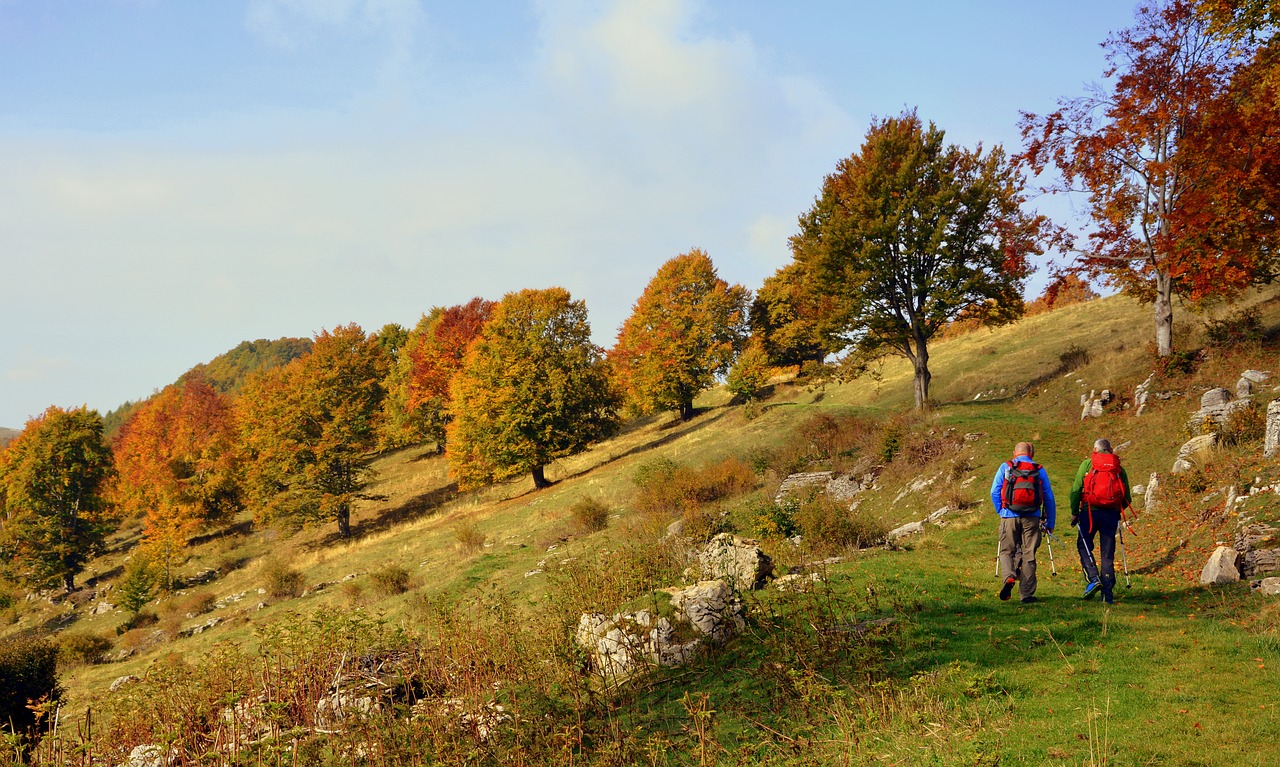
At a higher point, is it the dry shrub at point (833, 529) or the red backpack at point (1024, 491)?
the red backpack at point (1024, 491)

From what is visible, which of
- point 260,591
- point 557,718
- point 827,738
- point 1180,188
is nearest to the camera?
point 827,738

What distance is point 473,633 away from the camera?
1059cm

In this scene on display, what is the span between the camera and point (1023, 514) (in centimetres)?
1093

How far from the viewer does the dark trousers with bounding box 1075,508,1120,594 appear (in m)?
10.9

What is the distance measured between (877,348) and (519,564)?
18.4m

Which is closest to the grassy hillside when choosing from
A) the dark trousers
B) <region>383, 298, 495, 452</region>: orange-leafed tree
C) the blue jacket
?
the dark trousers

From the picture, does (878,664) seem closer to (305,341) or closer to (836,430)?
(836,430)

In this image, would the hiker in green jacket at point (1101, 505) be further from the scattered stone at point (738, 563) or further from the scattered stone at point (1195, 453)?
the scattered stone at point (1195, 453)

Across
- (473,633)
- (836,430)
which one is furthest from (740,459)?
(473,633)

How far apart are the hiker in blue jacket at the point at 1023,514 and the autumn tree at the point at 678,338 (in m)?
45.2

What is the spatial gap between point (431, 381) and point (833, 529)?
53436 mm

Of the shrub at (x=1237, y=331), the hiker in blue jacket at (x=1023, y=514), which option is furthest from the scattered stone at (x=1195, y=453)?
the shrub at (x=1237, y=331)

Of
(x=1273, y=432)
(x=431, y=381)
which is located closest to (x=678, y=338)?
(x=431, y=381)

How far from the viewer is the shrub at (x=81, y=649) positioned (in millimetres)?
28062
